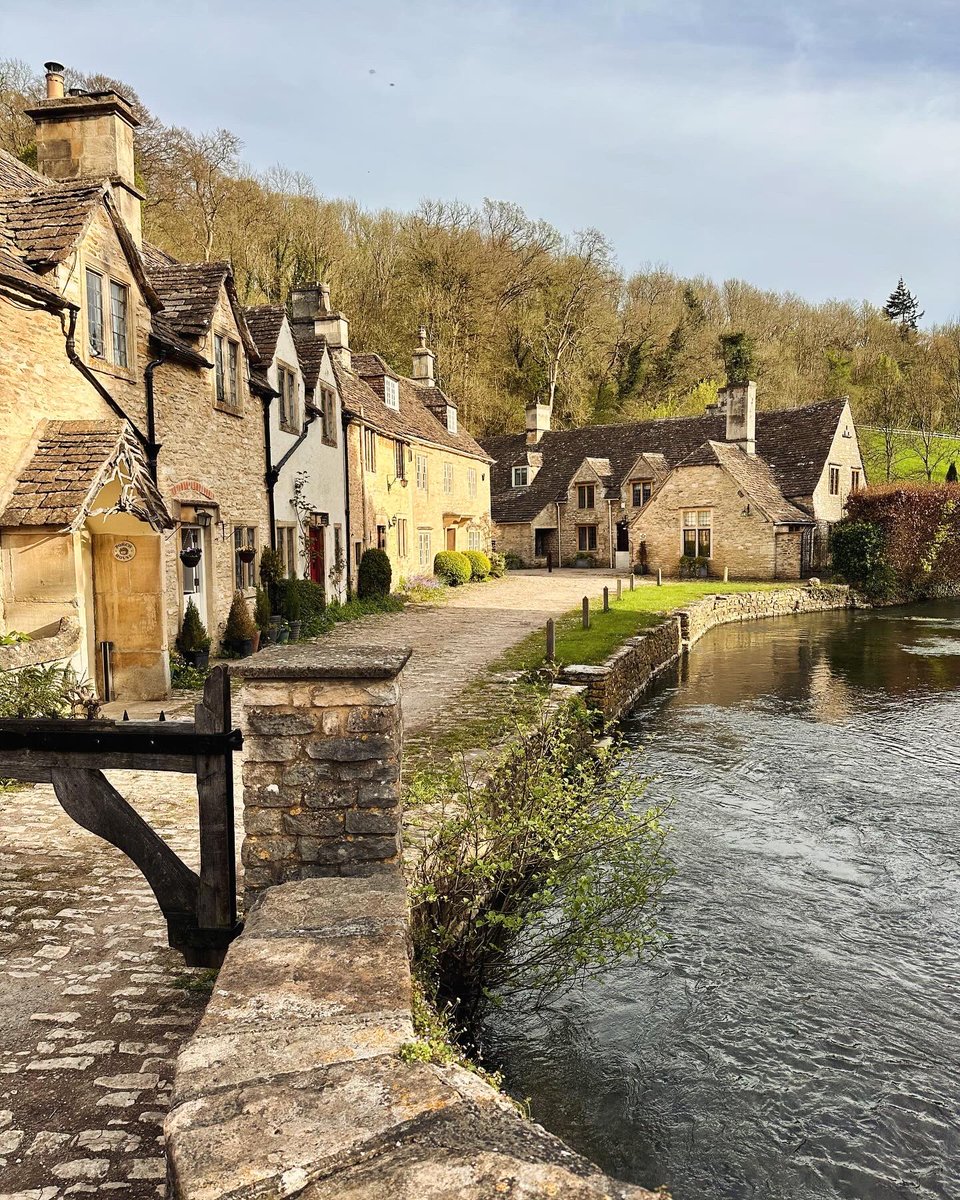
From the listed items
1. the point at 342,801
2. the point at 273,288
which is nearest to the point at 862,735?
the point at 342,801

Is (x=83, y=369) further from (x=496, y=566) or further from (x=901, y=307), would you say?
(x=901, y=307)

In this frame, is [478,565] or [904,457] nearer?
[478,565]

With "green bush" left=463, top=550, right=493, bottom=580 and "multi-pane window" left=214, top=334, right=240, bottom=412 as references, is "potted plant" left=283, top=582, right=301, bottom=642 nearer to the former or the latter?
"multi-pane window" left=214, top=334, right=240, bottom=412

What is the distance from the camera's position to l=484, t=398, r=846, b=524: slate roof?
42500 mm

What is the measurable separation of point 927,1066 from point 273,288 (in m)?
43.0

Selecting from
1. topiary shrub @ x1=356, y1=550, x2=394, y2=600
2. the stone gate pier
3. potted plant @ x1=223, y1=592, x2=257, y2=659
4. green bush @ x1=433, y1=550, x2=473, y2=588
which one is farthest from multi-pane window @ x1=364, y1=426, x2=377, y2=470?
the stone gate pier

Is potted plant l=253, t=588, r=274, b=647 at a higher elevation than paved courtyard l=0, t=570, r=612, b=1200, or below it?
higher

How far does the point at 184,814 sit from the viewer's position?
25.6ft

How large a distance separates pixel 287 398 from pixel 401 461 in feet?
39.5

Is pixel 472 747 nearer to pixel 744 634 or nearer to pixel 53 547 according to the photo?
pixel 53 547

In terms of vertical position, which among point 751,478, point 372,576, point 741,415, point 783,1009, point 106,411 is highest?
point 741,415

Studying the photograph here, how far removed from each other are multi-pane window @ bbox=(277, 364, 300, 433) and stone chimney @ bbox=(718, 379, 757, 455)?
29.0 meters

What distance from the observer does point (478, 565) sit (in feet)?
129

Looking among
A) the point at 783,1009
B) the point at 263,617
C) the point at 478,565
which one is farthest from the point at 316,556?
the point at 783,1009
